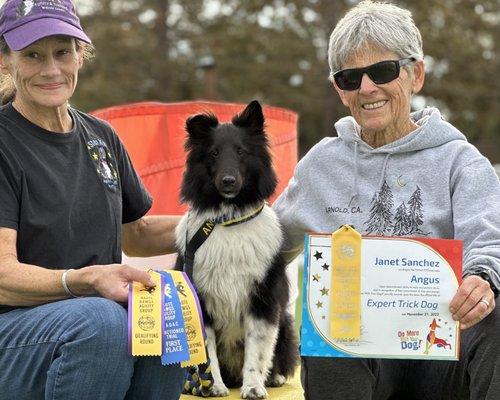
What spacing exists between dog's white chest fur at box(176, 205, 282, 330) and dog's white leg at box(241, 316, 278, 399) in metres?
0.13

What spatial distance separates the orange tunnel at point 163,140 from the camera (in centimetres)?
433

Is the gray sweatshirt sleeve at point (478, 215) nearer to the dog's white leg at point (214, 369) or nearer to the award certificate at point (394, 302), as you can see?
the award certificate at point (394, 302)

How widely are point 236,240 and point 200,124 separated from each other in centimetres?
54

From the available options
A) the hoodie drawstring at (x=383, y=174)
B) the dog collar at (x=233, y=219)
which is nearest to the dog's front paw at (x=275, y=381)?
the dog collar at (x=233, y=219)

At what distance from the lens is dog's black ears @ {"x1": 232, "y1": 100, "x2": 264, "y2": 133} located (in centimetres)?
383

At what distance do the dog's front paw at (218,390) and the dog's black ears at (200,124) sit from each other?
1.11 m

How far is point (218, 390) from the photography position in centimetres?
374

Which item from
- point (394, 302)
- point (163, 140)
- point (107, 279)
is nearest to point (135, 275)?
point (107, 279)

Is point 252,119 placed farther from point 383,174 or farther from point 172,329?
point 172,329

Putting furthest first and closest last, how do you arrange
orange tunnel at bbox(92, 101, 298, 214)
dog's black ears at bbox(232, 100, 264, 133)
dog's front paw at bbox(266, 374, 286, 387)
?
orange tunnel at bbox(92, 101, 298, 214) → dog's front paw at bbox(266, 374, 286, 387) → dog's black ears at bbox(232, 100, 264, 133)

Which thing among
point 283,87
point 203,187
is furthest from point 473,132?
point 203,187

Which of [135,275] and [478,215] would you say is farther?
[478,215]

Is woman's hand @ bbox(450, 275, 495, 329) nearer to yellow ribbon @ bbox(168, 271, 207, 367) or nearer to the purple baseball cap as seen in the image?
yellow ribbon @ bbox(168, 271, 207, 367)

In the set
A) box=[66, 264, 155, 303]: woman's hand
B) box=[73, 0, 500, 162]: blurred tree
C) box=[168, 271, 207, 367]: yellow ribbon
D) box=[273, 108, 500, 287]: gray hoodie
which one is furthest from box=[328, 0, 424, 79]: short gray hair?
box=[73, 0, 500, 162]: blurred tree
